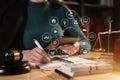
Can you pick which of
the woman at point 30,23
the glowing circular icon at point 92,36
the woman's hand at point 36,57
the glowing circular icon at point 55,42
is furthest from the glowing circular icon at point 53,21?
the woman's hand at point 36,57

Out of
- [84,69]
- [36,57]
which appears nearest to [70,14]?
[36,57]

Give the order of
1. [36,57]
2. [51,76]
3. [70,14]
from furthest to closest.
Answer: [70,14]
[36,57]
[51,76]

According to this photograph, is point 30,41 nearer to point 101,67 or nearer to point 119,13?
point 119,13

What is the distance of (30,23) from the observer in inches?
64.2

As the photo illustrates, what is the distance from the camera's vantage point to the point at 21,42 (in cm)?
165

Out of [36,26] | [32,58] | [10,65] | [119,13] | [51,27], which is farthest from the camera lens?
[36,26]

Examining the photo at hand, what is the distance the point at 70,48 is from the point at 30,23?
464 millimetres

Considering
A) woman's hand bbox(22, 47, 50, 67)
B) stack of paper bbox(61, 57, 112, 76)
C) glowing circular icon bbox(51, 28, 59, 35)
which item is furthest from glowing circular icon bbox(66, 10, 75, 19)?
stack of paper bbox(61, 57, 112, 76)

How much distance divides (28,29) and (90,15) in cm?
49

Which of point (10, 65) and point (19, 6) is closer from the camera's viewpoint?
point (10, 65)

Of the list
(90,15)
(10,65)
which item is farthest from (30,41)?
(10,65)

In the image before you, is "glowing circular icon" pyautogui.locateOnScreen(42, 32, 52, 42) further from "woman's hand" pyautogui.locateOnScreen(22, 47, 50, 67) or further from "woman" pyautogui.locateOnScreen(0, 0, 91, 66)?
"woman's hand" pyautogui.locateOnScreen(22, 47, 50, 67)

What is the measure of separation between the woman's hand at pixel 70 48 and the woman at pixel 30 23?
0.37 feet

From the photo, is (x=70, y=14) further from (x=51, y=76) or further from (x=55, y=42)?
(x=51, y=76)
